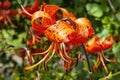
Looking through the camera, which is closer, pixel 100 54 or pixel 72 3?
pixel 100 54

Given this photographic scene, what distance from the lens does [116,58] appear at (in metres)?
2.14

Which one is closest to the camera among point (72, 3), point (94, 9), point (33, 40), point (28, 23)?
point (33, 40)

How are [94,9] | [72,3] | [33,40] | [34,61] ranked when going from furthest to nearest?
1. [72,3]
2. [94,9]
3. [34,61]
4. [33,40]

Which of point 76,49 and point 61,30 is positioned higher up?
point 61,30

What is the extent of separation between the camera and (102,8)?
2289 mm

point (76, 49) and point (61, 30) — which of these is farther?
point (76, 49)

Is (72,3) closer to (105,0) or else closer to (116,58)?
(105,0)

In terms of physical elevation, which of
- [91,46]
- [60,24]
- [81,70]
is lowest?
[81,70]

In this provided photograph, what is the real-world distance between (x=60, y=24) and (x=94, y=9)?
0.81 metres

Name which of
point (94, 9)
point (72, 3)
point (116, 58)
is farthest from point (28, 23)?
point (116, 58)

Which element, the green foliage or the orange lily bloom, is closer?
the orange lily bloom

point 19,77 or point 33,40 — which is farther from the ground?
point 33,40

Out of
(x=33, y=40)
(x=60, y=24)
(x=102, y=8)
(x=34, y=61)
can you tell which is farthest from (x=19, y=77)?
(x=60, y=24)

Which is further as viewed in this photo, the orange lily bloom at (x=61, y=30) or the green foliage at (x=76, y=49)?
the green foliage at (x=76, y=49)
